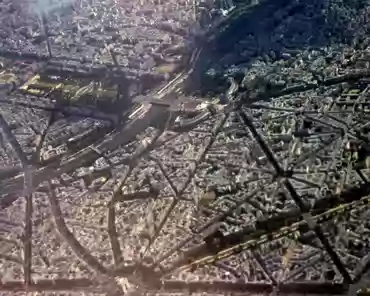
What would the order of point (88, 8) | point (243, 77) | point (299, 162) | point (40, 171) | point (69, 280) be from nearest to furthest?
point (69, 280) → point (299, 162) → point (40, 171) → point (243, 77) → point (88, 8)

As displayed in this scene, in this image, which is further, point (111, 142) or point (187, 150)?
point (111, 142)

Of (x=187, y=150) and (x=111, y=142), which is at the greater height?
(x=111, y=142)

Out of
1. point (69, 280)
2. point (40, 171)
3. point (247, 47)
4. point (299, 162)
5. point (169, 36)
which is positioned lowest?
point (69, 280)

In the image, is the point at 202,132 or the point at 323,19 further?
the point at 323,19

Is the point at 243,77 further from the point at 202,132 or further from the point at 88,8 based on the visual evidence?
the point at 88,8

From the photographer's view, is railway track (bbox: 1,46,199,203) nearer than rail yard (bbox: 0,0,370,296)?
No

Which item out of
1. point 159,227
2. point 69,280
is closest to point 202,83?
point 159,227

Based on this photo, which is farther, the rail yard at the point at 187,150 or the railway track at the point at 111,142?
the railway track at the point at 111,142

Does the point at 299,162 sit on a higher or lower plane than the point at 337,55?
lower
